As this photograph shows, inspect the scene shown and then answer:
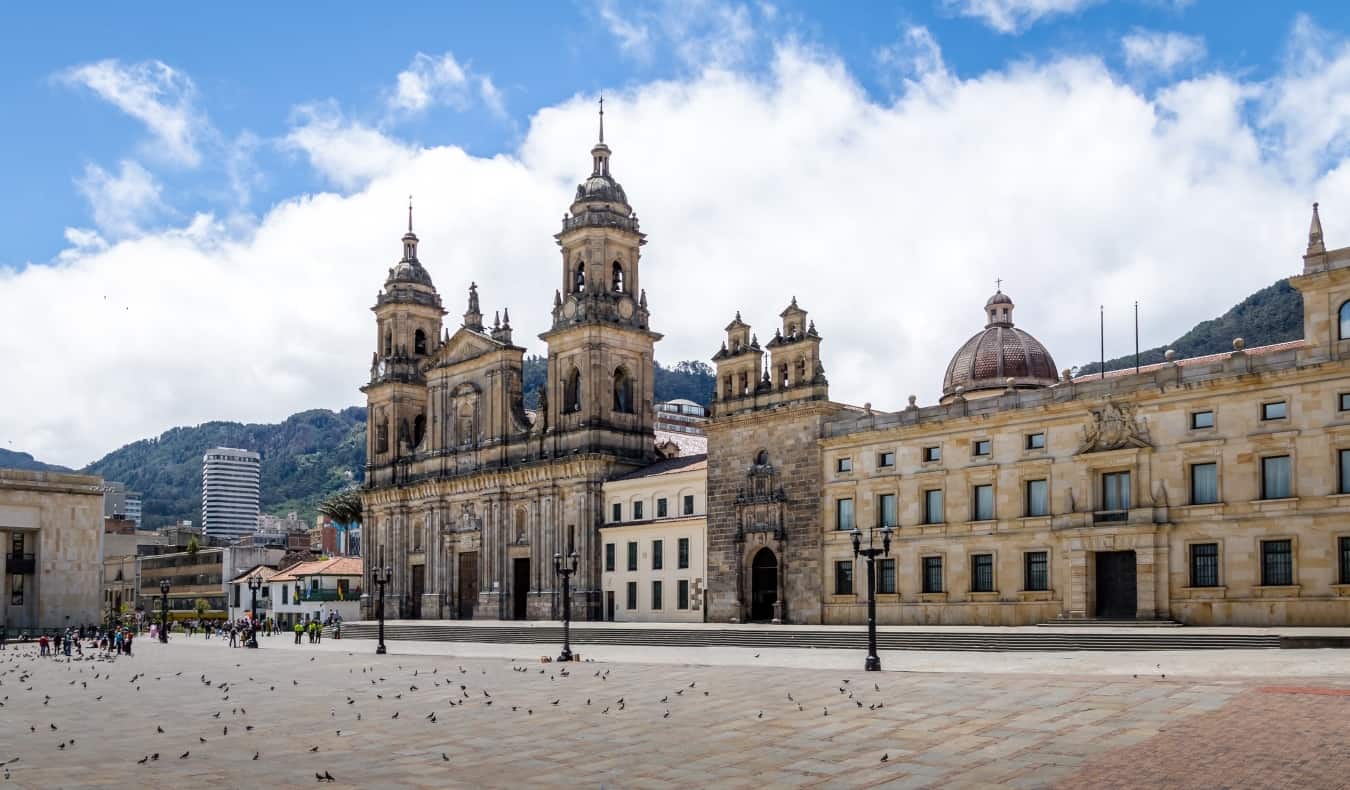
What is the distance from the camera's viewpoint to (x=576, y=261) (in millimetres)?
68375

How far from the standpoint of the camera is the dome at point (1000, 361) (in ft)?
205

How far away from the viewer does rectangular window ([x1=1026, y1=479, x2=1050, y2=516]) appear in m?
44.7

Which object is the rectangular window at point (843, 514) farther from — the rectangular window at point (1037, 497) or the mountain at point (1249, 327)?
the mountain at point (1249, 327)

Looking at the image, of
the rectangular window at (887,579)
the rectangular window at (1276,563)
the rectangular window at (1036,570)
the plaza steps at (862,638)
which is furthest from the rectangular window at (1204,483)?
the rectangular window at (887,579)

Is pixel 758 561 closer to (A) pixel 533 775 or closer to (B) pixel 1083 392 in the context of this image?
(B) pixel 1083 392

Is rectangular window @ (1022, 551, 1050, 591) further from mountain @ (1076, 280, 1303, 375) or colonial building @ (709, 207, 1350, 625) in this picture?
mountain @ (1076, 280, 1303, 375)

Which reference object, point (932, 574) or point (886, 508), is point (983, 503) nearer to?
point (932, 574)

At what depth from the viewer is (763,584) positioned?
180 ft

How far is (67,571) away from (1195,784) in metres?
73.5

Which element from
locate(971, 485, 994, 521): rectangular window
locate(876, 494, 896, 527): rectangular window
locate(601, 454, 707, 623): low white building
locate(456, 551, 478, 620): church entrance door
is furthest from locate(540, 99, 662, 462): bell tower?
locate(971, 485, 994, 521): rectangular window

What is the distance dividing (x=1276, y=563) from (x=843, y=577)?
16.9m

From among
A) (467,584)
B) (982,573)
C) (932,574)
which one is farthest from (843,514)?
(467,584)

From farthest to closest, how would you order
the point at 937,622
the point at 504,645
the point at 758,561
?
the point at 758,561, the point at 504,645, the point at 937,622

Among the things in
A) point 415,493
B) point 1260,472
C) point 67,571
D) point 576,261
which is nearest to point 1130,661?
point 1260,472
